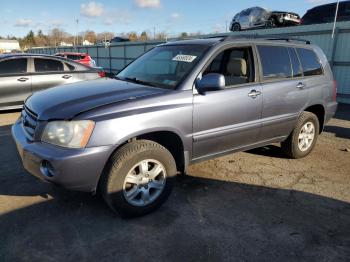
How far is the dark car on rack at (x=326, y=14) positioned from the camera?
15.5 metres

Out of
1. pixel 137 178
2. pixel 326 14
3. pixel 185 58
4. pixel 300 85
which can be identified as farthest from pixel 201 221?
pixel 326 14

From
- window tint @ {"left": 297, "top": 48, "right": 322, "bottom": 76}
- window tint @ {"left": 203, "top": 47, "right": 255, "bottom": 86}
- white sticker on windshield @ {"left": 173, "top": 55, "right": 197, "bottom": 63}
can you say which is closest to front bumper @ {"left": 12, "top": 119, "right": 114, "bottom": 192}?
white sticker on windshield @ {"left": 173, "top": 55, "right": 197, "bottom": 63}

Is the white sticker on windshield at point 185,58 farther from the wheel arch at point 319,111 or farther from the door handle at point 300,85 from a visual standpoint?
the wheel arch at point 319,111

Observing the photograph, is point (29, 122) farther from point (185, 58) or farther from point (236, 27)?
point (236, 27)

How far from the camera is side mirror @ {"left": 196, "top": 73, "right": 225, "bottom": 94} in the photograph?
3516 millimetres

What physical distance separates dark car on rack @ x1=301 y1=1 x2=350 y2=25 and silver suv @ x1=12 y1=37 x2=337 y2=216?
12655mm

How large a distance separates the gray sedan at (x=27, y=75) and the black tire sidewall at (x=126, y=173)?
17.7 feet

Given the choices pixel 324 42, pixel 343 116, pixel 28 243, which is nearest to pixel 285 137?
pixel 28 243

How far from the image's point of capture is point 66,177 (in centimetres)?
291

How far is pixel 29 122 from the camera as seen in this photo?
3.41m

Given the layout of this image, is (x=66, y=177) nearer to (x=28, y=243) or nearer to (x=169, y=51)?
(x=28, y=243)

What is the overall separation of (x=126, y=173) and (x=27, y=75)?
19.4 feet

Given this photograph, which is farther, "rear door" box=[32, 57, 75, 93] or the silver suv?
"rear door" box=[32, 57, 75, 93]

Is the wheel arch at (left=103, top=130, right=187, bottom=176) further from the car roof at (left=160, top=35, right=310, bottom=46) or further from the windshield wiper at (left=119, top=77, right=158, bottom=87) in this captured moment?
the car roof at (left=160, top=35, right=310, bottom=46)
